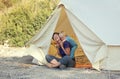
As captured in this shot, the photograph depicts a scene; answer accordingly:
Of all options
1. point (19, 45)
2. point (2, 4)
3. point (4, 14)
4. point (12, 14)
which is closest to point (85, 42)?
point (19, 45)

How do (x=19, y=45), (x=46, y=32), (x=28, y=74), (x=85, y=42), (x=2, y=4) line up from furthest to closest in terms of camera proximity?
(x=2, y=4) < (x=19, y=45) < (x=46, y=32) < (x=85, y=42) < (x=28, y=74)

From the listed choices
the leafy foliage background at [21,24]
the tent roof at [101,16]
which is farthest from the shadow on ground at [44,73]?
the leafy foliage background at [21,24]

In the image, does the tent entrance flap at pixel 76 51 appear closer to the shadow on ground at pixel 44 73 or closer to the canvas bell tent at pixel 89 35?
the canvas bell tent at pixel 89 35

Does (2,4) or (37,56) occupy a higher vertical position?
(2,4)

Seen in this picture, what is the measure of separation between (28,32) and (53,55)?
4506 millimetres

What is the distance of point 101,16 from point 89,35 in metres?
0.64

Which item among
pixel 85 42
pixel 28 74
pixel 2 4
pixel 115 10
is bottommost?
pixel 28 74

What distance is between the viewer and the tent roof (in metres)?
8.52

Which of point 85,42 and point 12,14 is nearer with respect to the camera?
point 85,42

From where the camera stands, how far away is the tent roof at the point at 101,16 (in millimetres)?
8516

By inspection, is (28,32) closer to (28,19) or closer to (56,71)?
(28,19)

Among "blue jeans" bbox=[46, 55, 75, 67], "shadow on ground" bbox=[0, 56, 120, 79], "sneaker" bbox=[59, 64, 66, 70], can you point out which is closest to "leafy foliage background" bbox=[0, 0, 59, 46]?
"shadow on ground" bbox=[0, 56, 120, 79]

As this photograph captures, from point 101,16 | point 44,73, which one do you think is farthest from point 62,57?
point 101,16

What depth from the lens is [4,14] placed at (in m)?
14.6
